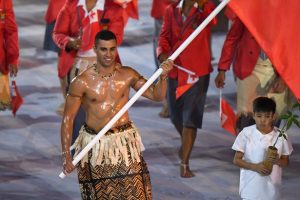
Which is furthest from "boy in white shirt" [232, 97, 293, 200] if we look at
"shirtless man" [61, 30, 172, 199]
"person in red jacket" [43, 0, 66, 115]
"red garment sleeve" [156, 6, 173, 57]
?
"person in red jacket" [43, 0, 66, 115]

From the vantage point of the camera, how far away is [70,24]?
28.9ft

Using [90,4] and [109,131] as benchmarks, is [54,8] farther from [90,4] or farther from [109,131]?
[109,131]

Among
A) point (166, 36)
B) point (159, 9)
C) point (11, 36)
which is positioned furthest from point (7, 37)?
point (159, 9)

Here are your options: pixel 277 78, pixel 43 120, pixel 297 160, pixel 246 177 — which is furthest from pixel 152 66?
pixel 246 177

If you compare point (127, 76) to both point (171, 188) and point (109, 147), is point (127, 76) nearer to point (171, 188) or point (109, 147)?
point (109, 147)

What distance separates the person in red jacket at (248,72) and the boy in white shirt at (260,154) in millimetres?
906

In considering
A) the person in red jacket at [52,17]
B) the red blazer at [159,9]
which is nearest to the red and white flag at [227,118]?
the person in red jacket at [52,17]

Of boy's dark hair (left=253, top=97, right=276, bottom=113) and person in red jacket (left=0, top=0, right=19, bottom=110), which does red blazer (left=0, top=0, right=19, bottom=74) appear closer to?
person in red jacket (left=0, top=0, right=19, bottom=110)

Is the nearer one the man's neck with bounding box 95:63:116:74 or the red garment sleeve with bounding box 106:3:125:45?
the man's neck with bounding box 95:63:116:74

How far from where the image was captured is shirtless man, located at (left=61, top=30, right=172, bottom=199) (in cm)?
698

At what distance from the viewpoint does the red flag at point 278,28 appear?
21.3ft

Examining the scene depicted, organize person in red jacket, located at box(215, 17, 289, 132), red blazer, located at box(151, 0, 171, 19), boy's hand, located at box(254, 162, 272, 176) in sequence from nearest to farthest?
boy's hand, located at box(254, 162, 272, 176) → person in red jacket, located at box(215, 17, 289, 132) → red blazer, located at box(151, 0, 171, 19)

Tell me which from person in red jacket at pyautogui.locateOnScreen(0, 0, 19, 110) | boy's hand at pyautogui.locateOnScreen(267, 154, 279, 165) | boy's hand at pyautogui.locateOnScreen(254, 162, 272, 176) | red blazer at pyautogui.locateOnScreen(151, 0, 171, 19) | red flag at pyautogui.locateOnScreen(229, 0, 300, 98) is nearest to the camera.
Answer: red flag at pyautogui.locateOnScreen(229, 0, 300, 98)

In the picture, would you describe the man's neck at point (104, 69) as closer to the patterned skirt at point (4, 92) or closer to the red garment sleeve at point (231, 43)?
the red garment sleeve at point (231, 43)
